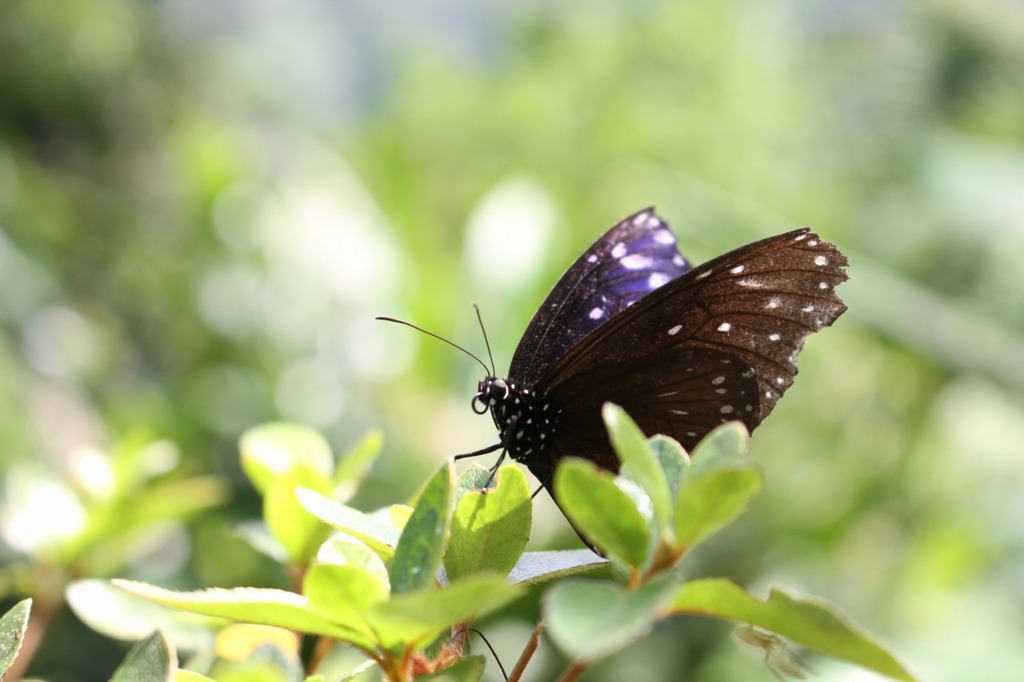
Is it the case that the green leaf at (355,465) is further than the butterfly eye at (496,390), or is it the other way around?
the butterfly eye at (496,390)

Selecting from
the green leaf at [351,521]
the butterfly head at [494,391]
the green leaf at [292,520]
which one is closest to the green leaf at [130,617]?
the green leaf at [292,520]

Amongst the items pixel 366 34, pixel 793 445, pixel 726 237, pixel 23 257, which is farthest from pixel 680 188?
pixel 366 34

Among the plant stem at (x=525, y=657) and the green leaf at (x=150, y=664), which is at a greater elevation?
the plant stem at (x=525, y=657)

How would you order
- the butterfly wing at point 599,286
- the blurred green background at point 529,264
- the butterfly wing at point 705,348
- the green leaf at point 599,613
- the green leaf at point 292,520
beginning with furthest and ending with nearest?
1. the blurred green background at point 529,264
2. the butterfly wing at point 599,286
3. the butterfly wing at point 705,348
4. the green leaf at point 292,520
5. the green leaf at point 599,613

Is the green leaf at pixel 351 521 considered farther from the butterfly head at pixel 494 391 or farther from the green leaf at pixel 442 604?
the butterfly head at pixel 494 391

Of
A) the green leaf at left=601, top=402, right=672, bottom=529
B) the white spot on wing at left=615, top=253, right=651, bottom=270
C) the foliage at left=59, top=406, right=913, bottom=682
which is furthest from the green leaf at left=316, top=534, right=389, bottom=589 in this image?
the white spot on wing at left=615, top=253, right=651, bottom=270

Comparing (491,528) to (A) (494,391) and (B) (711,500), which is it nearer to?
(B) (711,500)

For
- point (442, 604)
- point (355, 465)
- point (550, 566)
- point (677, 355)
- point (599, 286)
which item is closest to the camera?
point (442, 604)

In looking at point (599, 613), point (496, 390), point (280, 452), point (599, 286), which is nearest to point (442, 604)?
point (599, 613)

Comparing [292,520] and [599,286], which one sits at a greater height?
[599,286]
